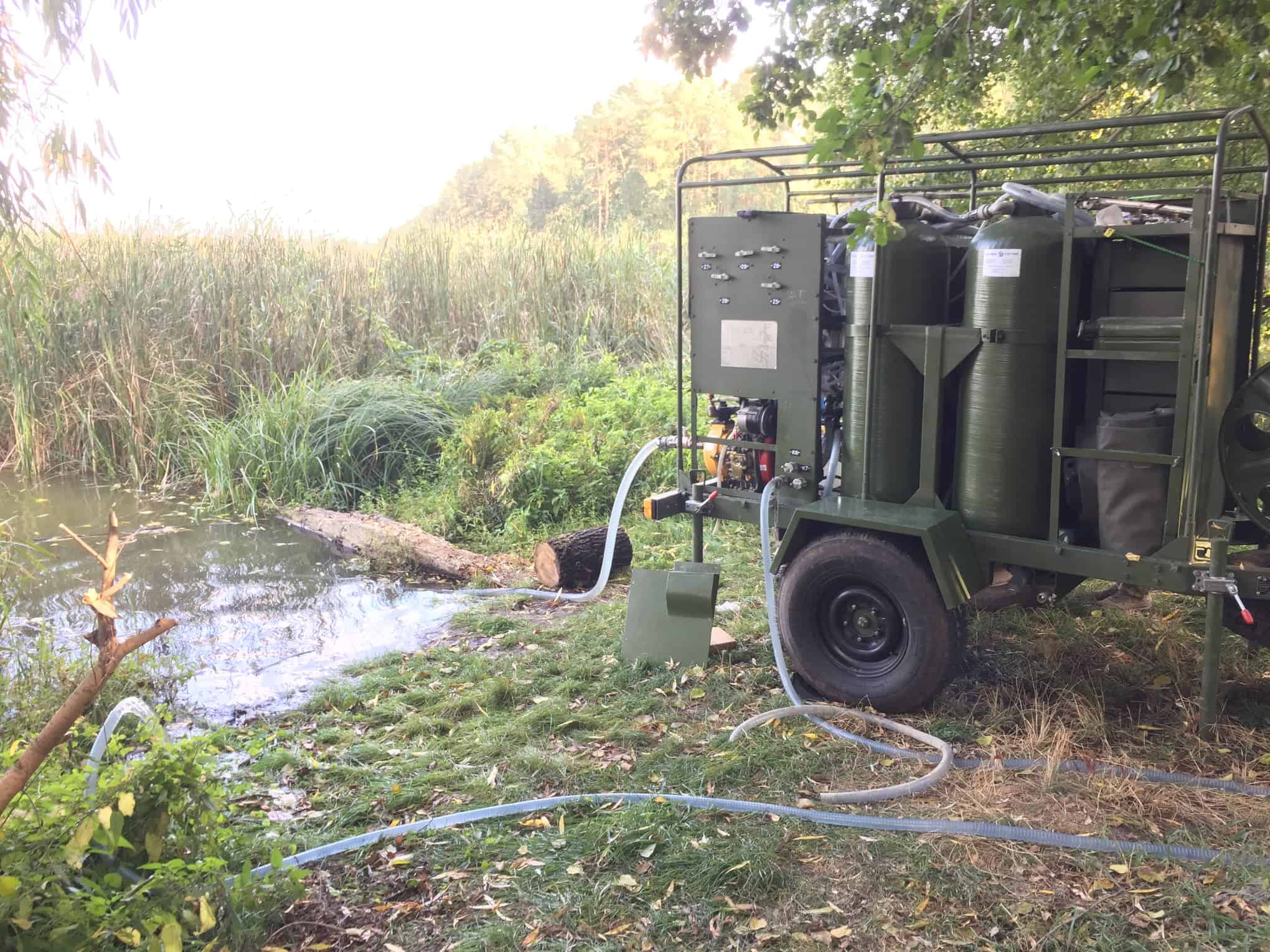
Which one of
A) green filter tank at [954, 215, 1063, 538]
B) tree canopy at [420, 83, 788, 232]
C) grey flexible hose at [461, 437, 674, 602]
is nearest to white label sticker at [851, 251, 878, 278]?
green filter tank at [954, 215, 1063, 538]

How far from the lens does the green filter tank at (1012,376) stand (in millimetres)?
4145

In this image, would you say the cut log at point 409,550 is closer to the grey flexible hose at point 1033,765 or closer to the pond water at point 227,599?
the pond water at point 227,599

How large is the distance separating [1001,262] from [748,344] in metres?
1.31

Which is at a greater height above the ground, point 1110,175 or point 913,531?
point 1110,175

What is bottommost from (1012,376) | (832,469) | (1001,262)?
(832,469)

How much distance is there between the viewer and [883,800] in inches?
146

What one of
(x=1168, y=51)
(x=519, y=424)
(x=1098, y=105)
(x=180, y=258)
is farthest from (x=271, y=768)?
(x=180, y=258)

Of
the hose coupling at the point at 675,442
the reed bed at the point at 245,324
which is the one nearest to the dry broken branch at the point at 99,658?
the hose coupling at the point at 675,442

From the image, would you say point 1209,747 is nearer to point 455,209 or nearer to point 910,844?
point 910,844

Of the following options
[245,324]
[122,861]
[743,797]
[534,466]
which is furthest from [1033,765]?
[245,324]

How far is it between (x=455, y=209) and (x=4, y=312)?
27033 mm

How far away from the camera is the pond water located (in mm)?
5629

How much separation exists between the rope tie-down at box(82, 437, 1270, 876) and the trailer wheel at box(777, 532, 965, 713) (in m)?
0.18

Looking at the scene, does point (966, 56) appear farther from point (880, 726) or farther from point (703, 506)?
point (880, 726)
